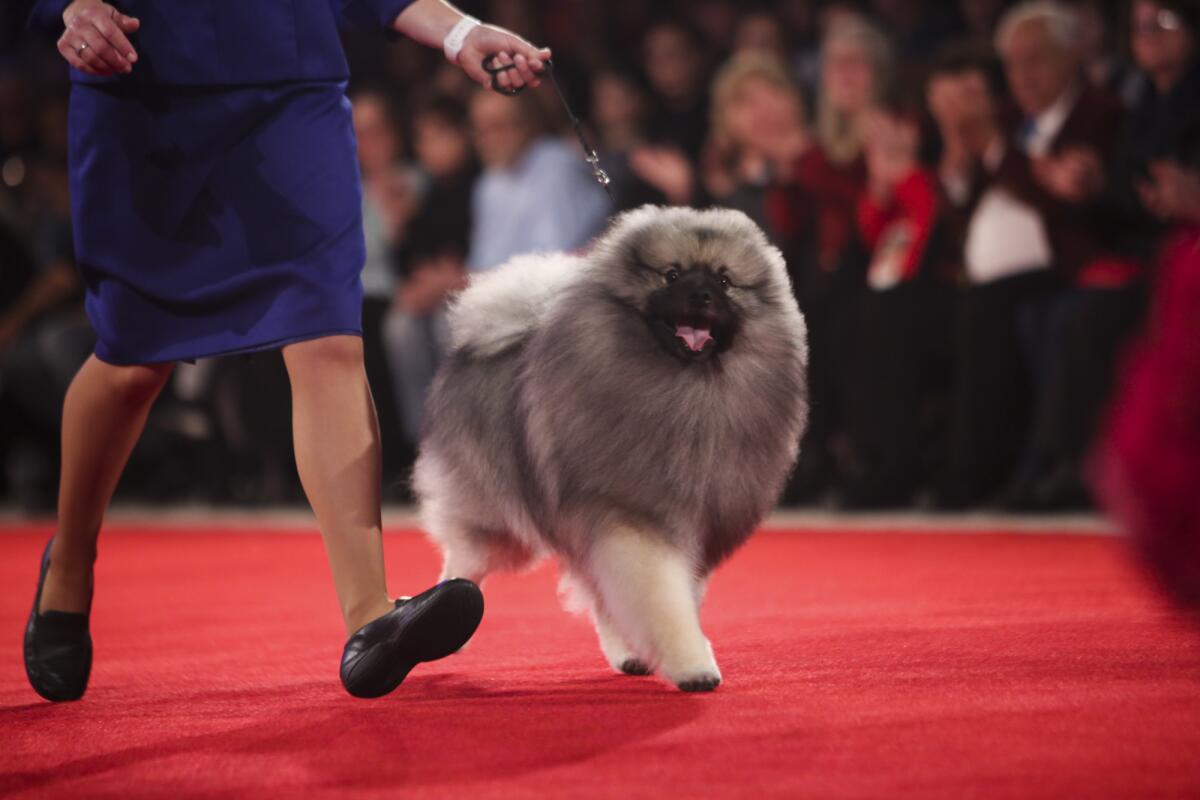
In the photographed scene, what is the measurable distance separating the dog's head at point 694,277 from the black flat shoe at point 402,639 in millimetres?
576

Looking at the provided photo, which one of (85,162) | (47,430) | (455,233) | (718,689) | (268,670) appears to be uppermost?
(85,162)

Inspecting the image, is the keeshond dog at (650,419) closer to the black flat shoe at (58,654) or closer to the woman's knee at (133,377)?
the woman's knee at (133,377)

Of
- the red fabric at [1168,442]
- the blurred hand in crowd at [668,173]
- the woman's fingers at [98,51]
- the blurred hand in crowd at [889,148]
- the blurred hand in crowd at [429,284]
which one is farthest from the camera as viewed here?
the blurred hand in crowd at [429,284]

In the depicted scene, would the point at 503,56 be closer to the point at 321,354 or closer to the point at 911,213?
the point at 321,354

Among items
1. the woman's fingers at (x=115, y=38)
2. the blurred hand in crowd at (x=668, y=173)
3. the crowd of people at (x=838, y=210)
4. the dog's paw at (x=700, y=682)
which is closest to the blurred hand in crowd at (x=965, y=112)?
the crowd of people at (x=838, y=210)

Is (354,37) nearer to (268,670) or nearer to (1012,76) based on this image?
(1012,76)

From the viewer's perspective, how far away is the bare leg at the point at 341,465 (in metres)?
2.38

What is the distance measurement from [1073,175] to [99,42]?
151 inches

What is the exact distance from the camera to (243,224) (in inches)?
93.7

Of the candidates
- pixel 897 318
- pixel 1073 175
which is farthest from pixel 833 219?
pixel 1073 175

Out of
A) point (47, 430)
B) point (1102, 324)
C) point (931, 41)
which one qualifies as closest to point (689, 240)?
point (1102, 324)

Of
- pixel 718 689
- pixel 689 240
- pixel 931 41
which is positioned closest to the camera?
pixel 718 689

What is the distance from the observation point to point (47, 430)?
23.5 ft

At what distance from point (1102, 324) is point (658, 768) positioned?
3658 millimetres
